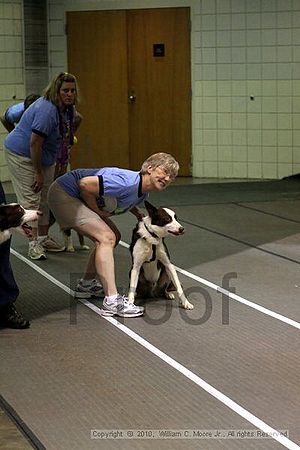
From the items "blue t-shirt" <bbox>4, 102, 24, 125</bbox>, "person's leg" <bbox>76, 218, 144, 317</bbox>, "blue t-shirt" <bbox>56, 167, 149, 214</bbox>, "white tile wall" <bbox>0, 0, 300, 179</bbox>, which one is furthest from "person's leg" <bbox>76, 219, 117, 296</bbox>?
"white tile wall" <bbox>0, 0, 300, 179</bbox>

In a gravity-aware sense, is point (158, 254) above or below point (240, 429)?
above

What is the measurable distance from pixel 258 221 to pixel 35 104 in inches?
103

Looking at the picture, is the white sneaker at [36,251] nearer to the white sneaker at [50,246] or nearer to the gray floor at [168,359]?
the gray floor at [168,359]

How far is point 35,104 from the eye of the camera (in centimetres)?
657

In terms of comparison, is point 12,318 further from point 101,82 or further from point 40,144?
point 101,82

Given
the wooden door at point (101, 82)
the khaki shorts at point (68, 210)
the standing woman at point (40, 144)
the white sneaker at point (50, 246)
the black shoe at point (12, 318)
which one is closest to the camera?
the black shoe at point (12, 318)

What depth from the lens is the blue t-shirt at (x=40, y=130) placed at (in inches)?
253

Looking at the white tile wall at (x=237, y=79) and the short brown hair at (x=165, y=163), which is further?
the white tile wall at (x=237, y=79)

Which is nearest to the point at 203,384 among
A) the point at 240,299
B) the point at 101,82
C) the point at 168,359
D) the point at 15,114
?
the point at 168,359

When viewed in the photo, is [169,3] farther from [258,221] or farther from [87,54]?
[258,221]

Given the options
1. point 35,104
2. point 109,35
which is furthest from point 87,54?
point 35,104

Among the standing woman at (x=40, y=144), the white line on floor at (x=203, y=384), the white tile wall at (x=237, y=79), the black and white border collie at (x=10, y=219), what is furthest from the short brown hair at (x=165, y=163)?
the white tile wall at (x=237, y=79)

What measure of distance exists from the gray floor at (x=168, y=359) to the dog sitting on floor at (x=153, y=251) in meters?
0.16

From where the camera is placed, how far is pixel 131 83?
1143 centimetres
